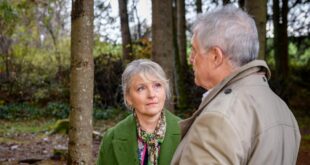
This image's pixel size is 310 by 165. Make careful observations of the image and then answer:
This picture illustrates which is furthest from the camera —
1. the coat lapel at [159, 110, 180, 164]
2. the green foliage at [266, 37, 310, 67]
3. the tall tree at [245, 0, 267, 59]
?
the green foliage at [266, 37, 310, 67]

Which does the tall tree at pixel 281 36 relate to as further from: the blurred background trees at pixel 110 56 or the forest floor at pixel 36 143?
the forest floor at pixel 36 143

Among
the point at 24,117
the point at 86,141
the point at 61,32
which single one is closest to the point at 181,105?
the point at 24,117

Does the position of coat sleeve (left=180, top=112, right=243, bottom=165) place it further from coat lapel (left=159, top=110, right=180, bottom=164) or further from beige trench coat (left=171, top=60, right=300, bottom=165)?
coat lapel (left=159, top=110, right=180, bottom=164)

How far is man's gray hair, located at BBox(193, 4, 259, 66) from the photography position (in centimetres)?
175

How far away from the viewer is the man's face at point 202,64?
1.80m

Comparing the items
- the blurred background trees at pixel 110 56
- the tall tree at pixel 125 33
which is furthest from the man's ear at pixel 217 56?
the tall tree at pixel 125 33

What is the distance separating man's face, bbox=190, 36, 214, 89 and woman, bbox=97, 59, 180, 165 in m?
0.98

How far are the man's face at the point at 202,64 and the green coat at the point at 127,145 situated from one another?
39.8 inches

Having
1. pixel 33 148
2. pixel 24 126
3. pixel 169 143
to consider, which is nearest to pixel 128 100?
pixel 169 143

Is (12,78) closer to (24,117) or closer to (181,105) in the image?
(24,117)

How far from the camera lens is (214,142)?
1.57 metres

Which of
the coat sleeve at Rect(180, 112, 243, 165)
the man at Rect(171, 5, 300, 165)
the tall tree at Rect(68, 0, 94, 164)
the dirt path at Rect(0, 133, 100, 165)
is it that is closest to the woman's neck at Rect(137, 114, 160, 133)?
the tall tree at Rect(68, 0, 94, 164)

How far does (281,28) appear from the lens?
51.5 ft

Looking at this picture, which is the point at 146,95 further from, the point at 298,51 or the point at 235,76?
the point at 298,51
